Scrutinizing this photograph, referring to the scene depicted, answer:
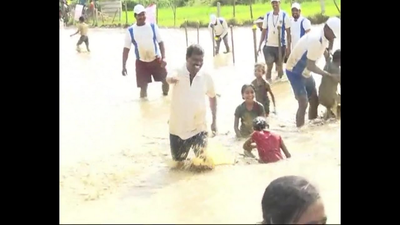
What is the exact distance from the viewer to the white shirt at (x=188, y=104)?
101 inches

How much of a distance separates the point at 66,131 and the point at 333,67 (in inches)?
42.6

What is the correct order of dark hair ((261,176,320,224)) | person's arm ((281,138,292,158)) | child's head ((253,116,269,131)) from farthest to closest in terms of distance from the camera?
child's head ((253,116,269,131)) → person's arm ((281,138,292,158)) → dark hair ((261,176,320,224))

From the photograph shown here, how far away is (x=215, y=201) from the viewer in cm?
217

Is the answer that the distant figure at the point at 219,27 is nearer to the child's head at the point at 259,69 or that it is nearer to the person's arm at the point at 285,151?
the child's head at the point at 259,69

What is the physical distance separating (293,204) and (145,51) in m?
1.24

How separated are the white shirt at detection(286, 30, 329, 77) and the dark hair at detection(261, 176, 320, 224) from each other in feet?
3.54

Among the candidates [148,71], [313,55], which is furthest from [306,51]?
[148,71]

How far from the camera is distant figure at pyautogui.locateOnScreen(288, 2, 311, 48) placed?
2.91m

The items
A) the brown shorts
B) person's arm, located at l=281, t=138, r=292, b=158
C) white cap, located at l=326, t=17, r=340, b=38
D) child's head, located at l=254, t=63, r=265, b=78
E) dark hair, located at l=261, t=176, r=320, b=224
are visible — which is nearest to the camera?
dark hair, located at l=261, t=176, r=320, b=224

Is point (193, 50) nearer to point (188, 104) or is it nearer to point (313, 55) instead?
point (188, 104)

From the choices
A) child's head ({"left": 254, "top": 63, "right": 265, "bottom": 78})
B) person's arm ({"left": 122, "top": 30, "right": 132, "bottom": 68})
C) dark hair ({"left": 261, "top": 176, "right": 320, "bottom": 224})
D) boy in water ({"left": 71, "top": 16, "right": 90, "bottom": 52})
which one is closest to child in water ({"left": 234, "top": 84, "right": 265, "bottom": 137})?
child's head ({"left": 254, "top": 63, "right": 265, "bottom": 78})

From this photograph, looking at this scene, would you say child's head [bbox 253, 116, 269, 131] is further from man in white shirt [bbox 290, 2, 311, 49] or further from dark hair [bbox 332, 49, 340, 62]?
man in white shirt [bbox 290, 2, 311, 49]

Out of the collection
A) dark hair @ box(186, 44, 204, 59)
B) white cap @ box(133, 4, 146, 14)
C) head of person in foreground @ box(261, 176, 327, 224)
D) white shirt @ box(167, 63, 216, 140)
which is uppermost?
white cap @ box(133, 4, 146, 14)
